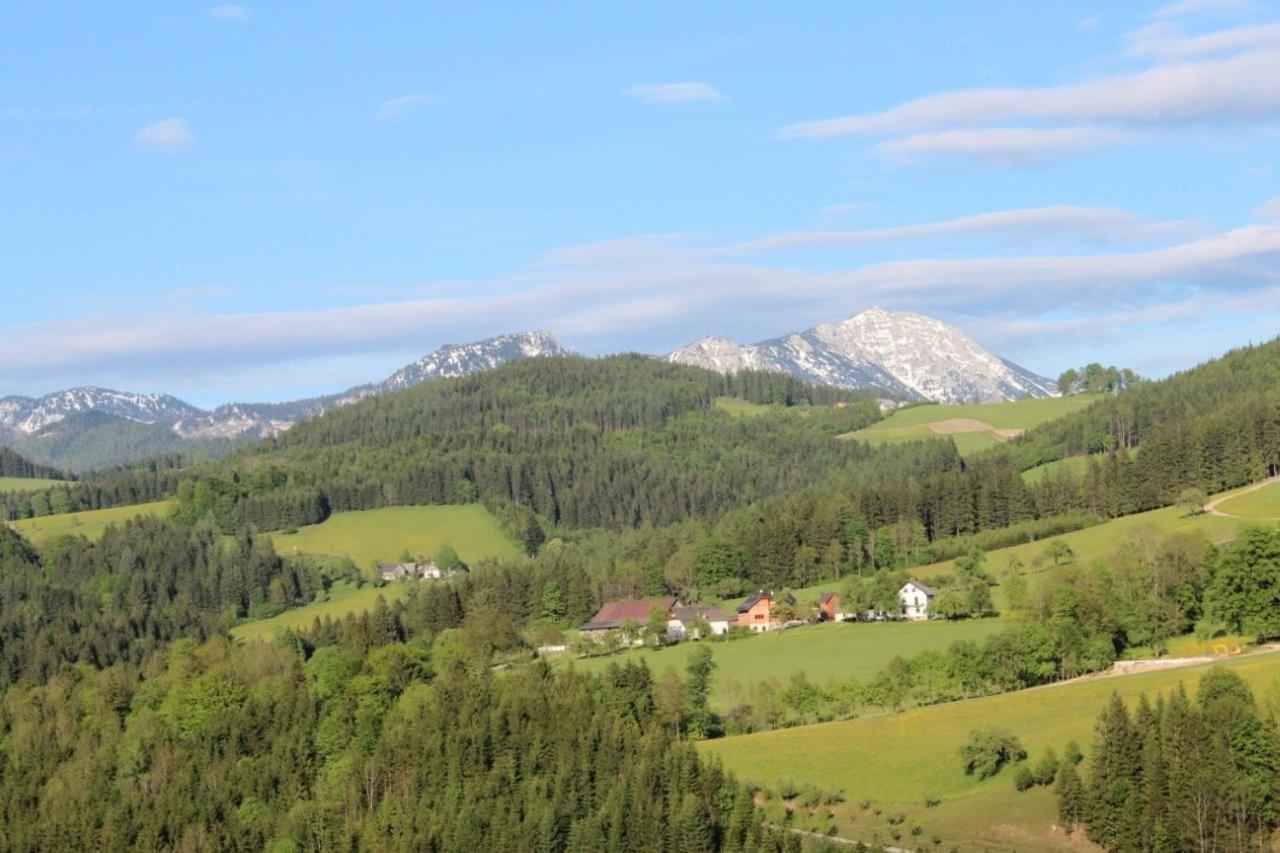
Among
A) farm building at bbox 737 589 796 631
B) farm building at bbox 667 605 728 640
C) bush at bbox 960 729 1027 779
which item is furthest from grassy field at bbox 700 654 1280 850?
farm building at bbox 667 605 728 640

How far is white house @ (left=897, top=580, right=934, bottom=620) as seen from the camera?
143250 millimetres

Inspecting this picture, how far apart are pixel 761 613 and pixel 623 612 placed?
49.6 ft

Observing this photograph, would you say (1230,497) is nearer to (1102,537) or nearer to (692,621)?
(1102,537)

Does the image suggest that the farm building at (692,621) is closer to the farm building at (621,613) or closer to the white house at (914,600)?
the farm building at (621,613)

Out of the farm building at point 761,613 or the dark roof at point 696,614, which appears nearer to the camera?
the farm building at point 761,613

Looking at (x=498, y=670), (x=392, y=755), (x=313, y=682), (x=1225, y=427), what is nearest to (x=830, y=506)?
(x=1225, y=427)

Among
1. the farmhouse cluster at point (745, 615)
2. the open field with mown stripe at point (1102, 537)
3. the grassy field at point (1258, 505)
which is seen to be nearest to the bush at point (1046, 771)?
the open field with mown stripe at point (1102, 537)

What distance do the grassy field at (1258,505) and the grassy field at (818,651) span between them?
3405 cm

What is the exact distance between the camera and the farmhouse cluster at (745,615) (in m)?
145

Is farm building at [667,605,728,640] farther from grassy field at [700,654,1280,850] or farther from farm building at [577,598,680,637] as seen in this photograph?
grassy field at [700,654,1280,850]

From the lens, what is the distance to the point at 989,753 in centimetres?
9044

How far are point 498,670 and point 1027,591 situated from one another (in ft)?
145

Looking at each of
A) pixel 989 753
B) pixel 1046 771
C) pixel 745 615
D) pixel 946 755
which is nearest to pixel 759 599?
pixel 745 615

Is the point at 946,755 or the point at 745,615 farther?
the point at 745,615
